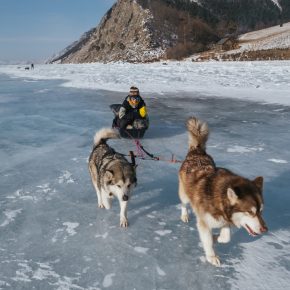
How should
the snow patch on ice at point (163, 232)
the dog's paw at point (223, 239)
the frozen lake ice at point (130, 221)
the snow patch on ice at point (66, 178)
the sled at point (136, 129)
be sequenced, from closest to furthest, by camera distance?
the frozen lake ice at point (130, 221)
the dog's paw at point (223, 239)
the snow patch on ice at point (163, 232)
the snow patch on ice at point (66, 178)
the sled at point (136, 129)

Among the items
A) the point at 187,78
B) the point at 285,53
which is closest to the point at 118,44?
the point at 285,53

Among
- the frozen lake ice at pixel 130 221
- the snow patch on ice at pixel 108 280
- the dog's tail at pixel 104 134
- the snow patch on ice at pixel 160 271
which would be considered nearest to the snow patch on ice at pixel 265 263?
the frozen lake ice at pixel 130 221

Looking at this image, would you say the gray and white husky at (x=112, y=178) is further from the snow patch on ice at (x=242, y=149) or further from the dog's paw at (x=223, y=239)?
the snow patch on ice at (x=242, y=149)

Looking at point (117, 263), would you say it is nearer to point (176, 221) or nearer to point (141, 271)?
point (141, 271)

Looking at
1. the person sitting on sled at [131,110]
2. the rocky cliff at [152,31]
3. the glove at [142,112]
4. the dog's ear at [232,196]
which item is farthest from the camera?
the rocky cliff at [152,31]

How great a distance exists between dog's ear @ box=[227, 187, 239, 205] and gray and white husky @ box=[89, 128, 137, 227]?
1.68 metres

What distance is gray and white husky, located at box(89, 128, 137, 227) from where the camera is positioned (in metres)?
4.73

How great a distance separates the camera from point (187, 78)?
2467 cm

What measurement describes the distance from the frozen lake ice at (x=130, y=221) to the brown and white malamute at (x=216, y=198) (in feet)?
1.14

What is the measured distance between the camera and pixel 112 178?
15.6 feet

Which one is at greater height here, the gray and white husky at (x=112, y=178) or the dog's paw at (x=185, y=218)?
the gray and white husky at (x=112, y=178)

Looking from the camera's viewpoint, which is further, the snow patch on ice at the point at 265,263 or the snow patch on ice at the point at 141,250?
the snow patch on ice at the point at 141,250

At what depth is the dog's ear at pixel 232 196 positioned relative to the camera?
3.21 meters

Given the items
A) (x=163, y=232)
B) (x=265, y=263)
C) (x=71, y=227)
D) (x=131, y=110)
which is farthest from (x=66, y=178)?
(x=265, y=263)
